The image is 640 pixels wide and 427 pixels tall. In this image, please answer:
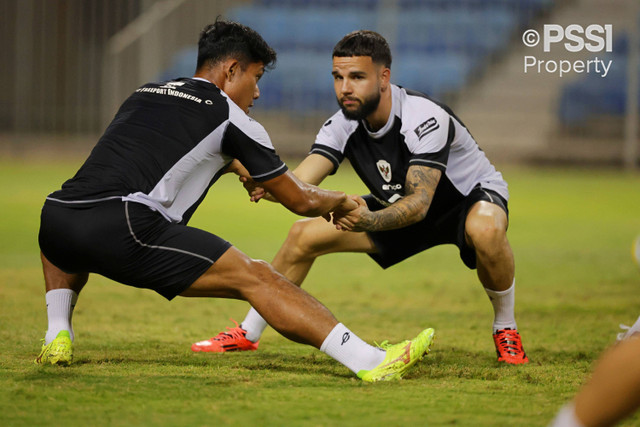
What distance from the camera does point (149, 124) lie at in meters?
4.04

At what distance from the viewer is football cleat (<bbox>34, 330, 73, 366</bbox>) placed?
4.11 m

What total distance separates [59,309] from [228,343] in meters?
0.96

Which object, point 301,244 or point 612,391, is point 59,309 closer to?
point 301,244

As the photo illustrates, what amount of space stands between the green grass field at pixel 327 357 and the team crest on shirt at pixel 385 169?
1.00 meters

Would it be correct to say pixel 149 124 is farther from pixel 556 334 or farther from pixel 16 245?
pixel 16 245

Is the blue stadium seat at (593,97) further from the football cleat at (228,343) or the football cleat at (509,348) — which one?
the football cleat at (228,343)

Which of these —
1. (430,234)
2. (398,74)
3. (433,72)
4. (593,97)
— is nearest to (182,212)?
(430,234)

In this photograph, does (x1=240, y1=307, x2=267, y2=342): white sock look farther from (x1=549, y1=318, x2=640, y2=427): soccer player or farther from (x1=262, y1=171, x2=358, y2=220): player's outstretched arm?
(x1=549, y1=318, x2=640, y2=427): soccer player

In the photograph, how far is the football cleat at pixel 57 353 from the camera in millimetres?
4105

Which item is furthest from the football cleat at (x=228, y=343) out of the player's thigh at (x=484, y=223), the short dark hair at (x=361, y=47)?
the short dark hair at (x=361, y=47)

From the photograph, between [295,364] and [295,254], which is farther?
[295,254]

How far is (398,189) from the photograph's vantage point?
4883mm

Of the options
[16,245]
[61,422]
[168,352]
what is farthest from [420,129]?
[16,245]

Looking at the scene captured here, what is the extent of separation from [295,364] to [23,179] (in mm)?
11885
